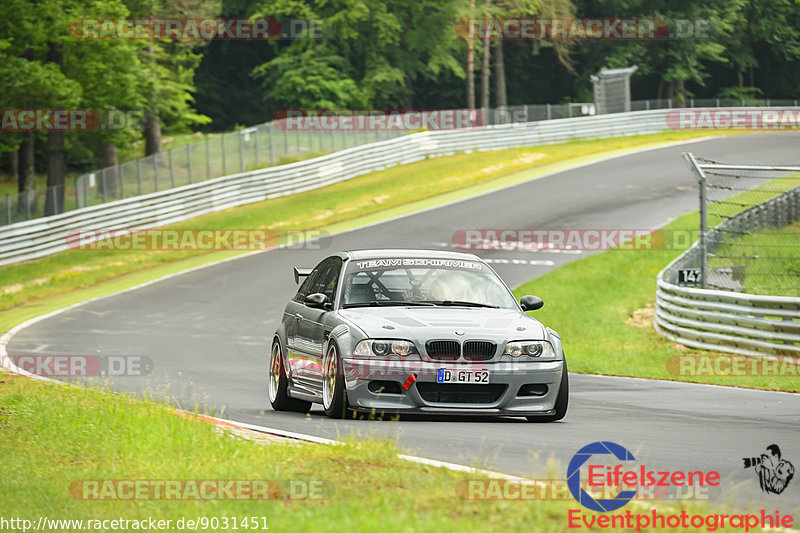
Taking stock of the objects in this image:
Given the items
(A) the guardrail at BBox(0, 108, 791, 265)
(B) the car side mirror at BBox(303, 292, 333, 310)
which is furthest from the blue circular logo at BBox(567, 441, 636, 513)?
(A) the guardrail at BBox(0, 108, 791, 265)

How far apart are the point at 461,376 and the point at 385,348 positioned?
67cm

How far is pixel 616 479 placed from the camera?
21.7 feet

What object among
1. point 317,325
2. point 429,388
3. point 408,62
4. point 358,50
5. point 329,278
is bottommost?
point 429,388

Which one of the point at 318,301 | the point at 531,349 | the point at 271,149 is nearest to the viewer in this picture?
the point at 531,349

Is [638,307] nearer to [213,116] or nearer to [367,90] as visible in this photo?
[367,90]

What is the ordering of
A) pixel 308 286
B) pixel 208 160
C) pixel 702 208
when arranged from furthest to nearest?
pixel 208 160
pixel 702 208
pixel 308 286

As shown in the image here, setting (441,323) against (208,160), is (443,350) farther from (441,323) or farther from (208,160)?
(208,160)

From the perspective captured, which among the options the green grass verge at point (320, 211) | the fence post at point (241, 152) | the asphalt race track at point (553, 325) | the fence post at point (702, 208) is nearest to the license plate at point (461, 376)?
the asphalt race track at point (553, 325)

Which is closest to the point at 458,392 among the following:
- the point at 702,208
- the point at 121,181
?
the point at 702,208

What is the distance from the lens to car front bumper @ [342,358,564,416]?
31.2 ft

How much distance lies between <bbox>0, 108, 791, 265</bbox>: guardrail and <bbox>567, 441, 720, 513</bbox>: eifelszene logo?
88.1 ft

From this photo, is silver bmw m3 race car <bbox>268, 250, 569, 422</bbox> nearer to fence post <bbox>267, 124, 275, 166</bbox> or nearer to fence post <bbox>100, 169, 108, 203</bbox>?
fence post <bbox>100, 169, 108, 203</bbox>

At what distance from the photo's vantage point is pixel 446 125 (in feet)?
157

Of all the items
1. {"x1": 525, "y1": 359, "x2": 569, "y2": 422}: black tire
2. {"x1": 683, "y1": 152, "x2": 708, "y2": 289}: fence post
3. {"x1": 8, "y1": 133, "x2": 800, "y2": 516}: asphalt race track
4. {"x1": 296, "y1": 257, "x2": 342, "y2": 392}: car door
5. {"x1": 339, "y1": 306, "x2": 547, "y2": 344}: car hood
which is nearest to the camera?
{"x1": 8, "y1": 133, "x2": 800, "y2": 516}: asphalt race track
